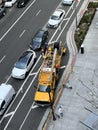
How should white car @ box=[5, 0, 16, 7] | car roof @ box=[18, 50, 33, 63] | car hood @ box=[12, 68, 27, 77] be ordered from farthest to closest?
1. white car @ box=[5, 0, 16, 7]
2. car roof @ box=[18, 50, 33, 63]
3. car hood @ box=[12, 68, 27, 77]

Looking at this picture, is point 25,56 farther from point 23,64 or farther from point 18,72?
point 18,72

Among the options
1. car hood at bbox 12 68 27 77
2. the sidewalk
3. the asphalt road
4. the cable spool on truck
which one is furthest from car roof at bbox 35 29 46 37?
car hood at bbox 12 68 27 77

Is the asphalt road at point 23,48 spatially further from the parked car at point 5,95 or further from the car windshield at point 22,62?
the car windshield at point 22,62

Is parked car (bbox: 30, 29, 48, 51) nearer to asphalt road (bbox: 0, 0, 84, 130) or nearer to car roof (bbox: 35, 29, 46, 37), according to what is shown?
car roof (bbox: 35, 29, 46, 37)

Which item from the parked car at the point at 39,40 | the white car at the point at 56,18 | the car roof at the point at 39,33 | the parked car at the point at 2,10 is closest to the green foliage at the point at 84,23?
the white car at the point at 56,18

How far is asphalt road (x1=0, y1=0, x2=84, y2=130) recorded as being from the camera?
4012 cm

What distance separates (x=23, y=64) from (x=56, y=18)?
38.1 feet

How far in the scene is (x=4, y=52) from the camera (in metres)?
50.2

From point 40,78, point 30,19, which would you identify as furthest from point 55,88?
point 30,19

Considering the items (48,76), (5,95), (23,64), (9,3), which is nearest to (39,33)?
(23,64)

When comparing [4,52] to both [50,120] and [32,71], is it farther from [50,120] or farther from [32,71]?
[50,120]

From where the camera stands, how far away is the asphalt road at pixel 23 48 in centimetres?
4012

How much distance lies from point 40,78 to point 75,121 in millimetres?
6170

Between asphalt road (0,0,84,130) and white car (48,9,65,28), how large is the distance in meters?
0.70
